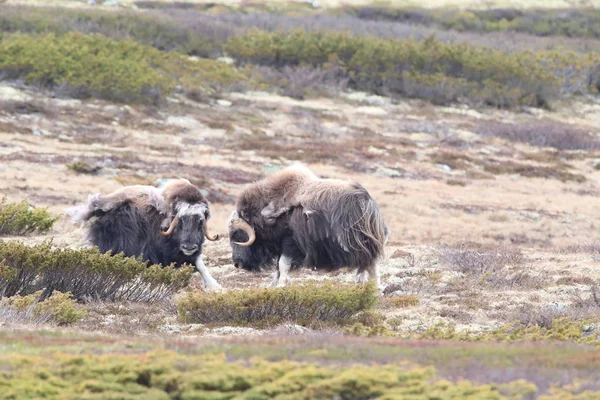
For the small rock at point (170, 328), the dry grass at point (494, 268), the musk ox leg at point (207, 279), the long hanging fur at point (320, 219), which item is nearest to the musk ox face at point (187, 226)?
the musk ox leg at point (207, 279)

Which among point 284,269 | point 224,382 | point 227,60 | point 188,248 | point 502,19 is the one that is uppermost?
point 502,19

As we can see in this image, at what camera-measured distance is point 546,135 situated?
29.3 m

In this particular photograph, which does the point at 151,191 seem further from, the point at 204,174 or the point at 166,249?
the point at 204,174

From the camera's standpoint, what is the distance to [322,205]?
28.1 ft

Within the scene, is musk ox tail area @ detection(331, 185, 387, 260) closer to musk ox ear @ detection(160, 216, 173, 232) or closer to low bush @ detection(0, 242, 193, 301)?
low bush @ detection(0, 242, 193, 301)

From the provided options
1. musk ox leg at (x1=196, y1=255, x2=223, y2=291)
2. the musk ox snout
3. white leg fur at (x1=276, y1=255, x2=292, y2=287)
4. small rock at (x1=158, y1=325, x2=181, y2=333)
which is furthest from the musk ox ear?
small rock at (x1=158, y1=325, x2=181, y2=333)

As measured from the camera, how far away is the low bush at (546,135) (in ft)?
94.4

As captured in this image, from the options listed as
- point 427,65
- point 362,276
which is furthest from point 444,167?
point 362,276

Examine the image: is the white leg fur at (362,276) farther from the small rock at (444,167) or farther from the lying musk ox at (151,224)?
the small rock at (444,167)

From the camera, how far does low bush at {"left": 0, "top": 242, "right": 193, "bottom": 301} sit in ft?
24.0

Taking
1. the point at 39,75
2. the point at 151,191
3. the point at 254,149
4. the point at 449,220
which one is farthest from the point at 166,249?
the point at 39,75

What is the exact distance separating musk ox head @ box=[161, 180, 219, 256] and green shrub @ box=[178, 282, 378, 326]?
1553 mm

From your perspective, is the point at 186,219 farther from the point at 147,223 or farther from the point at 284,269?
the point at 284,269

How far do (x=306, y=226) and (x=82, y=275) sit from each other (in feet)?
7.06
